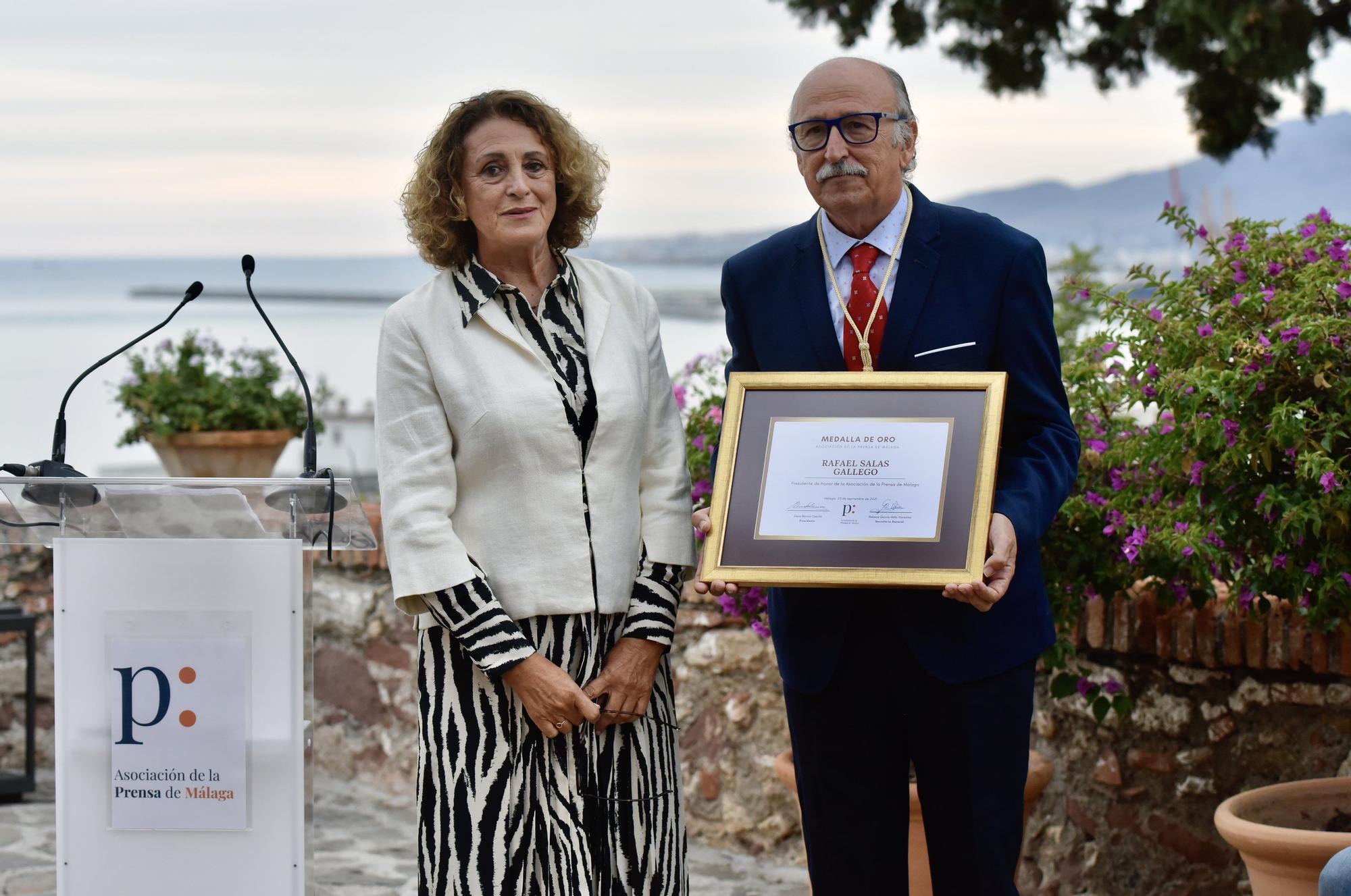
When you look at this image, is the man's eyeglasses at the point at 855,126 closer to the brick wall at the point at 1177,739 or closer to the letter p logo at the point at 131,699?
the letter p logo at the point at 131,699

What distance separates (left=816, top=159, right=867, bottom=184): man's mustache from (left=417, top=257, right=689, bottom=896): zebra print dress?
1.75 feet

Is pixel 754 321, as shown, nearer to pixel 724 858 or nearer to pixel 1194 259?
pixel 1194 259

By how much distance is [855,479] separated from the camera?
2.40 metres

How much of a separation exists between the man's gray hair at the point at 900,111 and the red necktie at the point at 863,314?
0.19 meters

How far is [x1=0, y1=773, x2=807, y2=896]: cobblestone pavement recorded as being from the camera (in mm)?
4426

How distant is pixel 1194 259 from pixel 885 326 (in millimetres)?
1122

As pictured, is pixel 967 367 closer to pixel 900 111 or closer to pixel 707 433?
pixel 900 111

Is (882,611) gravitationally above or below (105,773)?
above

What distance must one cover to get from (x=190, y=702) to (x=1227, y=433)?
192cm

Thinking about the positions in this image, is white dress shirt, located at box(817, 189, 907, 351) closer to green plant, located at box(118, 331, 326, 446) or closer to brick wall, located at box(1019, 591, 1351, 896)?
brick wall, located at box(1019, 591, 1351, 896)

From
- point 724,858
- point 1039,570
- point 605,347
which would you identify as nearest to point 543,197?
point 605,347

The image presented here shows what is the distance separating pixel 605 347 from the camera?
269 centimetres

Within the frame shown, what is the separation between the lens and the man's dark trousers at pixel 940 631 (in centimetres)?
245
